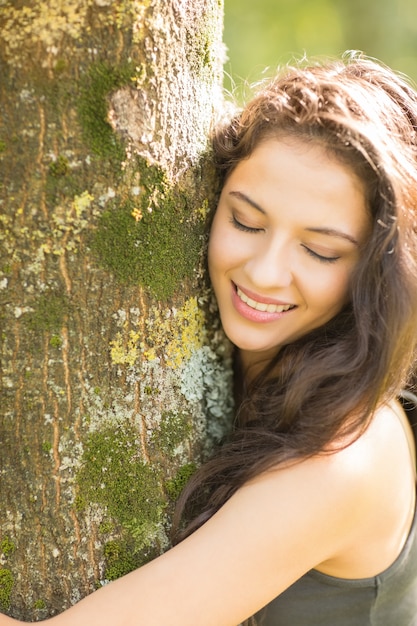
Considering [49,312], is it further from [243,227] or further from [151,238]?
[243,227]

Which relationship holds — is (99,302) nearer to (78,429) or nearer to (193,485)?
(78,429)

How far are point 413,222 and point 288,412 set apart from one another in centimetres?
67

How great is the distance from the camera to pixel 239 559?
1.76m

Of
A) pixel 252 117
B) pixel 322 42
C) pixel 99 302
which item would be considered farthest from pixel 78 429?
pixel 322 42

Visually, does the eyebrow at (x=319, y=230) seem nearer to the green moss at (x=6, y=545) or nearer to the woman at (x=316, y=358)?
the woman at (x=316, y=358)

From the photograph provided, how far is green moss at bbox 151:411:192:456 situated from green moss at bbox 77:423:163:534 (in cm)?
7

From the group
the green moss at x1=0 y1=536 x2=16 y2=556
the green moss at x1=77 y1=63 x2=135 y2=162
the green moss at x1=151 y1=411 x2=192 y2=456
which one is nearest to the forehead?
the green moss at x1=77 y1=63 x2=135 y2=162

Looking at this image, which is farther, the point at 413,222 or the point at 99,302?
the point at 413,222

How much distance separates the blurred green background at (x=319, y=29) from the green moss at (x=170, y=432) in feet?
30.6

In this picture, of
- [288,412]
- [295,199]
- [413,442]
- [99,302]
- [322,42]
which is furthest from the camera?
[322,42]

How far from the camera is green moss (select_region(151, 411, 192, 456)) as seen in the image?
1931 mm

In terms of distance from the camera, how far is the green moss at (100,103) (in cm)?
163

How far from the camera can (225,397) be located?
2.22 m

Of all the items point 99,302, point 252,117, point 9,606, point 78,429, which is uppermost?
point 252,117
